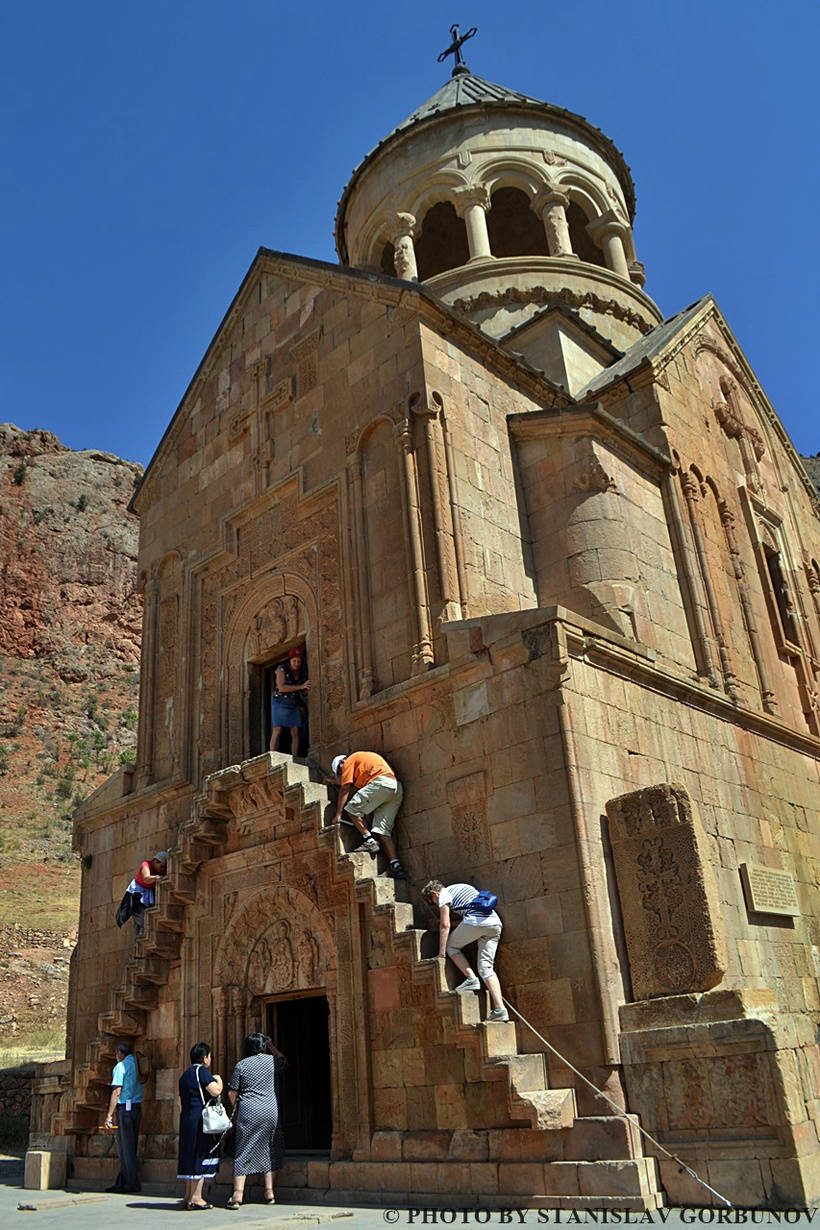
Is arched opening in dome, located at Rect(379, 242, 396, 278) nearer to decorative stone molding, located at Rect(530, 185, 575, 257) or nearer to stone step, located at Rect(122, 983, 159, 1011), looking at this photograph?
decorative stone molding, located at Rect(530, 185, 575, 257)

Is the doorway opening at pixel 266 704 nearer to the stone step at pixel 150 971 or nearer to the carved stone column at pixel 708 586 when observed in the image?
the stone step at pixel 150 971

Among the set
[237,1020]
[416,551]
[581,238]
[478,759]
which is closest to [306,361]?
[416,551]

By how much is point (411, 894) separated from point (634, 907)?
2396 mm

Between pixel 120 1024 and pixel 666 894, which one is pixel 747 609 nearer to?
pixel 666 894

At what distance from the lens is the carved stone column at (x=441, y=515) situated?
438 inches

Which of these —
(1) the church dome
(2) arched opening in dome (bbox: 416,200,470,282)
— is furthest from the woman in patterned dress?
(2) arched opening in dome (bbox: 416,200,470,282)

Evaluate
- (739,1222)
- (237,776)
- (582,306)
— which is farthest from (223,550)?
(739,1222)

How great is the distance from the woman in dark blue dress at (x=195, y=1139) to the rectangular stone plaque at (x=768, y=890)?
594 centimetres

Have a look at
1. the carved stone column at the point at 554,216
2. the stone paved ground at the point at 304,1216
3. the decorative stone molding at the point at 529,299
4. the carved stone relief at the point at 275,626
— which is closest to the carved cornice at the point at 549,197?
the carved stone column at the point at 554,216

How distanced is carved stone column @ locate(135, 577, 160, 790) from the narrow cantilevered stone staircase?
14.1 ft

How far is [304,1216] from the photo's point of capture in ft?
25.5

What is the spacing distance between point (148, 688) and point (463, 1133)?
9.03m

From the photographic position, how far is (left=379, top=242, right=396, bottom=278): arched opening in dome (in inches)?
896

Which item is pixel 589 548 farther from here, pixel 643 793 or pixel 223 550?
pixel 223 550
